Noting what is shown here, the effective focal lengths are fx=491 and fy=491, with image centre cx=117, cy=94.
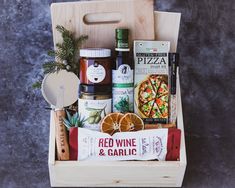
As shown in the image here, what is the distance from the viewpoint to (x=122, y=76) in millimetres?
1182

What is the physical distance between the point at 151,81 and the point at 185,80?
227mm

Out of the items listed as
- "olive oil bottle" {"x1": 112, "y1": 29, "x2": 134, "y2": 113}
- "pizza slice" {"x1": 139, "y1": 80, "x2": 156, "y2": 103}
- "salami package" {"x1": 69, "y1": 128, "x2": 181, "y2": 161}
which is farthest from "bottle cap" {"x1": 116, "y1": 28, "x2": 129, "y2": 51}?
"salami package" {"x1": 69, "y1": 128, "x2": 181, "y2": 161}

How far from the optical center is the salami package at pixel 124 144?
1144 millimetres

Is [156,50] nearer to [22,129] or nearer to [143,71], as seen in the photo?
[143,71]

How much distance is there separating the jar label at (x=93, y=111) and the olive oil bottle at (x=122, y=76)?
0.03 meters

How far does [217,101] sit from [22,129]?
0.56m

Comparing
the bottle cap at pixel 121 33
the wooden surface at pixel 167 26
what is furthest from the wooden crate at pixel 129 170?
the bottle cap at pixel 121 33

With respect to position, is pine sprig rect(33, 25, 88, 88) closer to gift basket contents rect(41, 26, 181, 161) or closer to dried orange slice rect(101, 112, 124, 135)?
gift basket contents rect(41, 26, 181, 161)

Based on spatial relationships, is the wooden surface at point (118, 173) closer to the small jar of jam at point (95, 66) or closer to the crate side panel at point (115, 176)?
the crate side panel at point (115, 176)

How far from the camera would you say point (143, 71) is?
1212 mm

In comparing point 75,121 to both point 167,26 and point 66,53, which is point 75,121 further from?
point 167,26

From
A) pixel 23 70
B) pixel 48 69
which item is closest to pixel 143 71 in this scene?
pixel 48 69

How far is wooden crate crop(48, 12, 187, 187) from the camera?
3.73 ft

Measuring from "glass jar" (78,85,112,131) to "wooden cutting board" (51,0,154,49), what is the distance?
14cm
